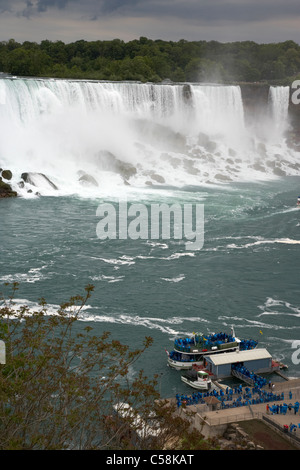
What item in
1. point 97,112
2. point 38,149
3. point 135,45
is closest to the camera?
point 38,149

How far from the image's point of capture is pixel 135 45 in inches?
4500

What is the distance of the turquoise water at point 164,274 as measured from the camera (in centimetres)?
2925

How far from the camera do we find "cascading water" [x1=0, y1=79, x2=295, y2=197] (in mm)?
62781

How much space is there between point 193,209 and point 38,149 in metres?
20.1

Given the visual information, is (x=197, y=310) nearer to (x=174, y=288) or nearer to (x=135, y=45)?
(x=174, y=288)

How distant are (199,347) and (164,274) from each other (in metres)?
9.39

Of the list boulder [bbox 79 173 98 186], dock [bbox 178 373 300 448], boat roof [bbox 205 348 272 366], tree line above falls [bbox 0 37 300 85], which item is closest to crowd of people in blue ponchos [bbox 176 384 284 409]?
dock [bbox 178 373 300 448]

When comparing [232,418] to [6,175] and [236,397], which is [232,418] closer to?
[236,397]

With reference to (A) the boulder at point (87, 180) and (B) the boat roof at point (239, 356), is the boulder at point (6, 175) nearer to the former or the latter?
(A) the boulder at point (87, 180)

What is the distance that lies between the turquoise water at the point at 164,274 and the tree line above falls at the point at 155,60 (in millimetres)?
43995

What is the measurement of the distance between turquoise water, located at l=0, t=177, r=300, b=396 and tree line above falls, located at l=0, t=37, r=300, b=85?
4400 centimetres

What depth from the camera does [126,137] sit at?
7450 cm

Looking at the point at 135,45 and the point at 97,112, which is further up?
the point at 135,45
